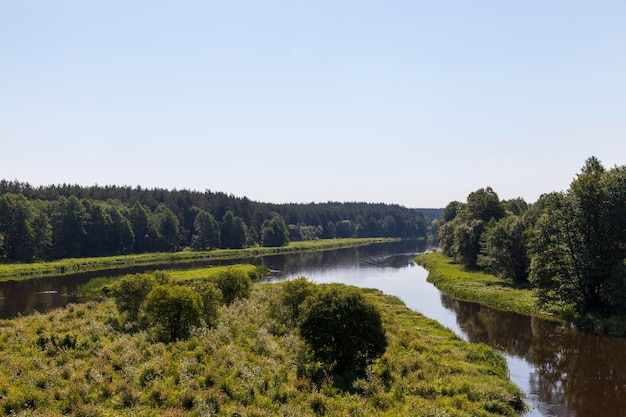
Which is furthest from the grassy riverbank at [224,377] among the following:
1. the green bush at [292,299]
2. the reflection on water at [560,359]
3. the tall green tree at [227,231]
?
the tall green tree at [227,231]

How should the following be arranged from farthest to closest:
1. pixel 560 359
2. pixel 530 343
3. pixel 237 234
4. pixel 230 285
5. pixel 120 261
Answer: pixel 237 234, pixel 120 261, pixel 230 285, pixel 530 343, pixel 560 359

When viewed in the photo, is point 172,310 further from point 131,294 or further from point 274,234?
point 274,234

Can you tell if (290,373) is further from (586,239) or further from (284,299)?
(586,239)

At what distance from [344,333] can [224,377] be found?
6.63m

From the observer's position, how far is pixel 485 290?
5603 centimetres

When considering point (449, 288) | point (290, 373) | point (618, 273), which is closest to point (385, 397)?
point (290, 373)

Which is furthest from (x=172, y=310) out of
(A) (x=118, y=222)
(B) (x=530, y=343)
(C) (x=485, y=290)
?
(A) (x=118, y=222)

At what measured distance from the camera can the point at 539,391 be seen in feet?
85.4

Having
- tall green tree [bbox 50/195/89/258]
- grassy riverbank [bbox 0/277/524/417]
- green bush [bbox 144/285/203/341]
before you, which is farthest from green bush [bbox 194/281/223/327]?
tall green tree [bbox 50/195/89/258]

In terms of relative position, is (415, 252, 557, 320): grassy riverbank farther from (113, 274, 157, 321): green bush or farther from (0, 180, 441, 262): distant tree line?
(0, 180, 441, 262): distant tree line

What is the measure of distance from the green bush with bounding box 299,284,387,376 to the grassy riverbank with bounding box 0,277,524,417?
114cm

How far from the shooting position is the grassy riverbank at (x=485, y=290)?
4737cm

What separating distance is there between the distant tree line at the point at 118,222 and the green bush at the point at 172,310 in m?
78.9

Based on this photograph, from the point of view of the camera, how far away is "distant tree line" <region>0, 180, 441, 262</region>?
98138mm
